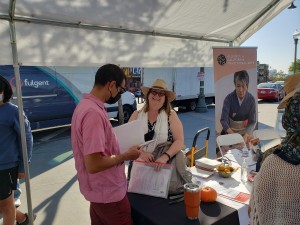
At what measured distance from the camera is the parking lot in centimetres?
347

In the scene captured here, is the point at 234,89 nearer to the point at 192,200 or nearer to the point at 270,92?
the point at 192,200

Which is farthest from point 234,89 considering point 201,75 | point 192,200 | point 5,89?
point 201,75

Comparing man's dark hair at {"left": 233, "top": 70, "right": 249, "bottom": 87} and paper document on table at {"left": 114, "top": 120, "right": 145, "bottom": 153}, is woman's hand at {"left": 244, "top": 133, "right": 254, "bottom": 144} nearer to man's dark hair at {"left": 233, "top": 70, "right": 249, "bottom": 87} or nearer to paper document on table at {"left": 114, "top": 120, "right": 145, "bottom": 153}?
man's dark hair at {"left": 233, "top": 70, "right": 249, "bottom": 87}

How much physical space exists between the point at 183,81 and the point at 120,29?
32.0 feet

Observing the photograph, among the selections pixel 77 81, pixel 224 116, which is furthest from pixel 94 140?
pixel 77 81

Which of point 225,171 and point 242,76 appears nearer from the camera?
point 225,171

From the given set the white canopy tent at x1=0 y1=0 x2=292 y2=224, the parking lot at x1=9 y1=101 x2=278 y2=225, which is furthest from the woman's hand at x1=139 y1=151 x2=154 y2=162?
the parking lot at x1=9 y1=101 x2=278 y2=225

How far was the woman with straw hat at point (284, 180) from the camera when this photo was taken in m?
1.07

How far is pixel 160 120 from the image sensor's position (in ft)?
8.26

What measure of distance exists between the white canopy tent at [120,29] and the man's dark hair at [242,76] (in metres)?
0.56

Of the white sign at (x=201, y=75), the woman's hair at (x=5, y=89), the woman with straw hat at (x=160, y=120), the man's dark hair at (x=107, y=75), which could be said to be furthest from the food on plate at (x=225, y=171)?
the white sign at (x=201, y=75)

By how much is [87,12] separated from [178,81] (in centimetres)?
996

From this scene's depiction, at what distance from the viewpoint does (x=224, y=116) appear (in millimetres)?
4066

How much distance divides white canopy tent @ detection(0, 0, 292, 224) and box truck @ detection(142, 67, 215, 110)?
7.36m
